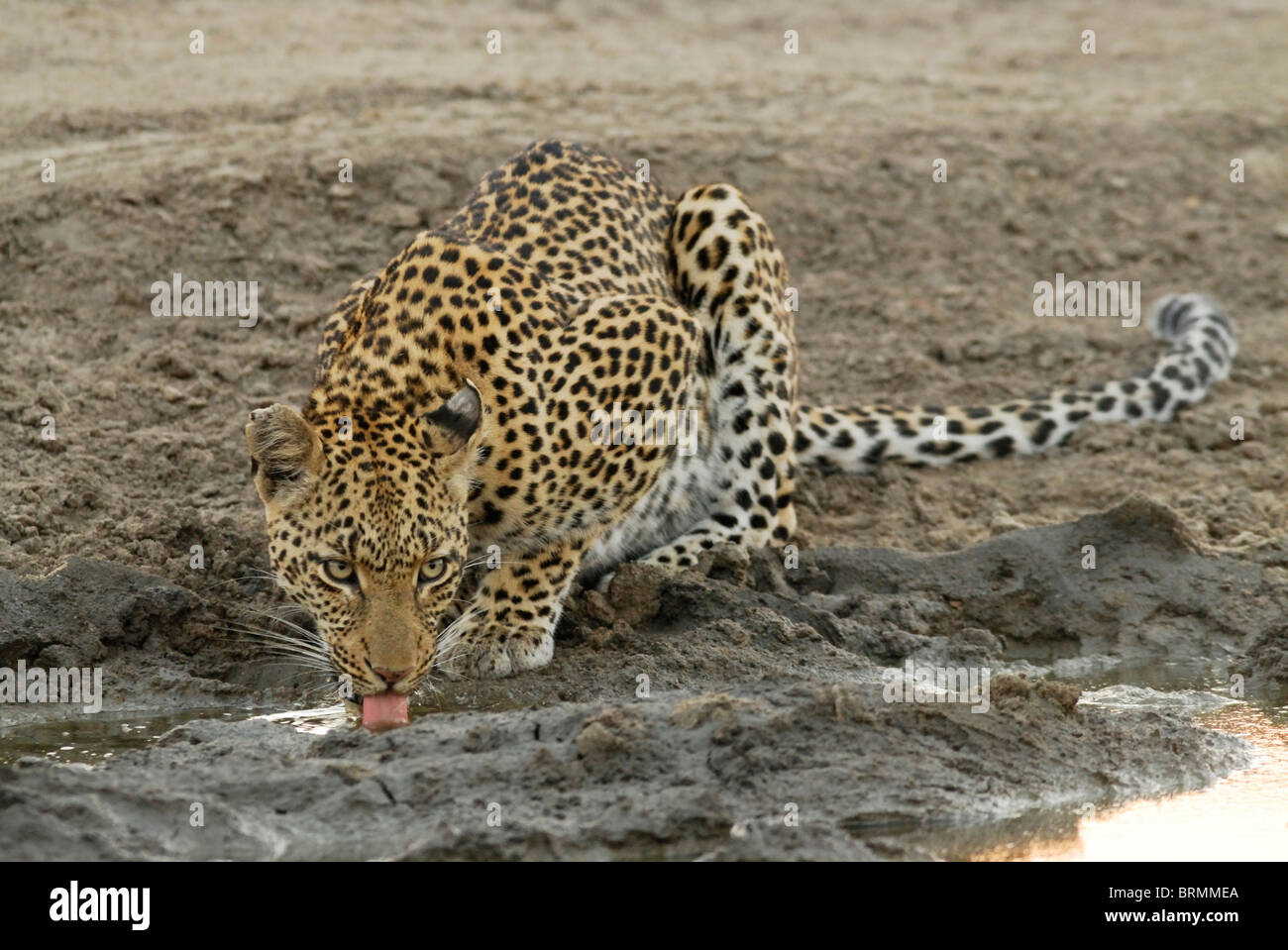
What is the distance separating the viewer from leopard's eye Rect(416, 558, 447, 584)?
6.48m

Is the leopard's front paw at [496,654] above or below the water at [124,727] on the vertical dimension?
above

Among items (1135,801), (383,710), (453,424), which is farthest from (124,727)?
(1135,801)

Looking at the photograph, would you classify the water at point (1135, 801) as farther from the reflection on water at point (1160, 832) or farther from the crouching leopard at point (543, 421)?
the crouching leopard at point (543, 421)

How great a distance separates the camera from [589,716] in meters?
6.07

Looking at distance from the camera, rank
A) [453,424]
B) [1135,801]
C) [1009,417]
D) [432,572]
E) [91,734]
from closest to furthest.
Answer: [1135,801]
[432,572]
[453,424]
[91,734]
[1009,417]

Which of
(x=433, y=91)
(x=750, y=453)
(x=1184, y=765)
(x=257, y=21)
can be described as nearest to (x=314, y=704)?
(x=750, y=453)

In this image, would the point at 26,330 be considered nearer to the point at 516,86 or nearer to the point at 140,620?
the point at 140,620

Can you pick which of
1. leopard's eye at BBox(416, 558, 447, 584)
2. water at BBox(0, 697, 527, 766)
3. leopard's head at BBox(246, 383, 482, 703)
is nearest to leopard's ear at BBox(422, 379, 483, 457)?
leopard's head at BBox(246, 383, 482, 703)

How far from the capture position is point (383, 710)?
6.39 meters

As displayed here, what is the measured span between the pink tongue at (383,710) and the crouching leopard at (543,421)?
0.03 metres

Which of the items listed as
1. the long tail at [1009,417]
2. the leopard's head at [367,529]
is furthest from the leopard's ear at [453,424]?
the long tail at [1009,417]

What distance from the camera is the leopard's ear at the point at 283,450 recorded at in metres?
6.32

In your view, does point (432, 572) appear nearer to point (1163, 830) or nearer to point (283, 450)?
point (283, 450)

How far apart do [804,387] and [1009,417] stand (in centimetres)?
137
